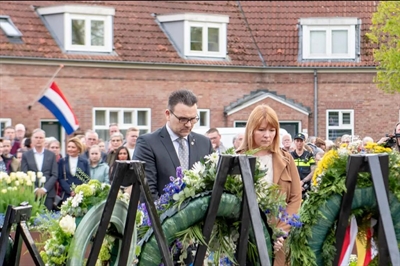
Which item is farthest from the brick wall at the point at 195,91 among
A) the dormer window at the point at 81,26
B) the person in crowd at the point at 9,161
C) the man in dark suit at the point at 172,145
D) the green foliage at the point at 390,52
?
the man in dark suit at the point at 172,145

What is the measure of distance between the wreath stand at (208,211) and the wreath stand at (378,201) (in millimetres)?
556

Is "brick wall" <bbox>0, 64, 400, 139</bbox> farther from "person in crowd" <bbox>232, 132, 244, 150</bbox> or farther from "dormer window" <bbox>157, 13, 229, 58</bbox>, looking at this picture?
"person in crowd" <bbox>232, 132, 244, 150</bbox>

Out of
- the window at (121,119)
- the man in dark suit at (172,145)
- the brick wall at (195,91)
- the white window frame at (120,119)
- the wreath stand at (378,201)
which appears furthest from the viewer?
the window at (121,119)

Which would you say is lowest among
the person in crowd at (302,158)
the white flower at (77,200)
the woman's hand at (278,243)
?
the woman's hand at (278,243)

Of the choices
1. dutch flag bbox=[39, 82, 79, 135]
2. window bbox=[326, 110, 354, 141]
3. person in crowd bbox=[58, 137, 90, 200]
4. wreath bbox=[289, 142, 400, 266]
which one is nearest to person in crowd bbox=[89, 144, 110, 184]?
person in crowd bbox=[58, 137, 90, 200]

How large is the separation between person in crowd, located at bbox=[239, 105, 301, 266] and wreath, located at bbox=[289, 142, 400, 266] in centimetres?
109

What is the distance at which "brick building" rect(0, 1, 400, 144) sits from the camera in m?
31.7

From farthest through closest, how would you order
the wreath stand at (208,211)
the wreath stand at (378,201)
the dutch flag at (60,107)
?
1. the dutch flag at (60,107)
2. the wreath stand at (208,211)
3. the wreath stand at (378,201)

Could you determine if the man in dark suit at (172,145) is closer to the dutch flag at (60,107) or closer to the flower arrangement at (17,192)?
the flower arrangement at (17,192)

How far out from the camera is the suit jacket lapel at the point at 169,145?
902cm

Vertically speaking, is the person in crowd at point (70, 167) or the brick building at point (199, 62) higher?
the brick building at point (199, 62)

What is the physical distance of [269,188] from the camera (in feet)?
25.1

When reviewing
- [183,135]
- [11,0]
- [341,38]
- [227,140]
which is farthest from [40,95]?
[183,135]

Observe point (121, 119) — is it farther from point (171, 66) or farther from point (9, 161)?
point (9, 161)
